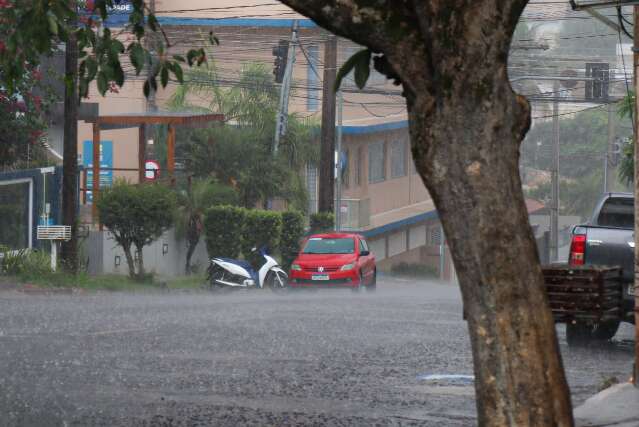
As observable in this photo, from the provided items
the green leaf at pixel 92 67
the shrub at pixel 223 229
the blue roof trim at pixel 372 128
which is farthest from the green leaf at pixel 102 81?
the blue roof trim at pixel 372 128

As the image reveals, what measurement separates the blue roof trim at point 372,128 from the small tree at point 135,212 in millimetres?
16627

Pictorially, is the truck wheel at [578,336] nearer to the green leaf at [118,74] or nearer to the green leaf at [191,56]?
the green leaf at [191,56]

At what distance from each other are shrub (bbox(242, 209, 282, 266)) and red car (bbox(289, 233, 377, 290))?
3.14 meters

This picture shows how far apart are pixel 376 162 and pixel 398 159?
12.1 ft

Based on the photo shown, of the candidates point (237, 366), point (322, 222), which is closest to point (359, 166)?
point (322, 222)

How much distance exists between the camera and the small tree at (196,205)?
3459 cm

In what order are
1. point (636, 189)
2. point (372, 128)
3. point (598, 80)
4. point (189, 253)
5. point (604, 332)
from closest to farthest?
point (636, 189), point (604, 332), point (189, 253), point (598, 80), point (372, 128)

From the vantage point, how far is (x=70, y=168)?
27891 mm

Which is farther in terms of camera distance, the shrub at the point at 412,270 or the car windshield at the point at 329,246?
the shrub at the point at 412,270

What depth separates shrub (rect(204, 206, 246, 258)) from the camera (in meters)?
33.6

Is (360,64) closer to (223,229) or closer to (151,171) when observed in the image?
(223,229)

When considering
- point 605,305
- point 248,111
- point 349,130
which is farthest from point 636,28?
point 349,130

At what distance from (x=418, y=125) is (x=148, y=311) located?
45.4 ft

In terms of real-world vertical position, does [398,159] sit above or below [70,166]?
below
